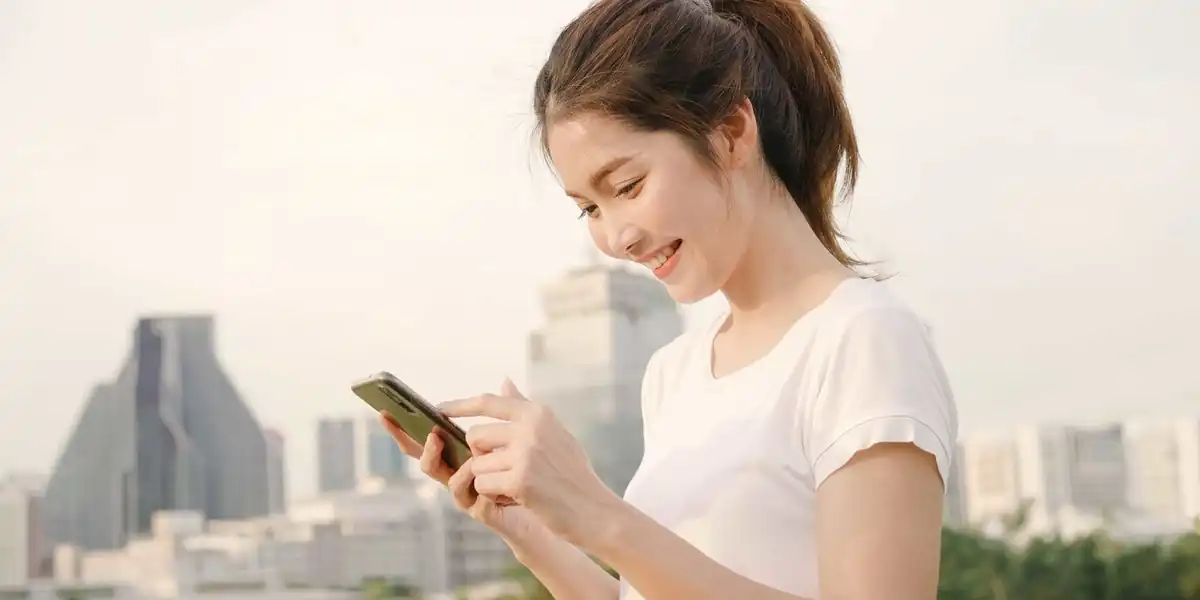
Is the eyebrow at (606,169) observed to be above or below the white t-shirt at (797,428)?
above

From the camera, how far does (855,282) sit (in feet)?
2.71

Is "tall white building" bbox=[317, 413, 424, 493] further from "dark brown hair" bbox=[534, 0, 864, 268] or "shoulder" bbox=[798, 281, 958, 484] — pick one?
"shoulder" bbox=[798, 281, 958, 484]

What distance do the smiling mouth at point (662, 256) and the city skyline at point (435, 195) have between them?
16.5 feet

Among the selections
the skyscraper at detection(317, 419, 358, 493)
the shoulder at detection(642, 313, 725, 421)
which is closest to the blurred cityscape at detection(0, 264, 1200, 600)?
the skyscraper at detection(317, 419, 358, 493)

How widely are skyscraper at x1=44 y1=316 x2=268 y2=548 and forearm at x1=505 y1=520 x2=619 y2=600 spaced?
750 cm

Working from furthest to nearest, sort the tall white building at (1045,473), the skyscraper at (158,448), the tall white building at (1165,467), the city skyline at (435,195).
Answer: the skyscraper at (158,448) → the tall white building at (1045,473) → the tall white building at (1165,467) → the city skyline at (435,195)

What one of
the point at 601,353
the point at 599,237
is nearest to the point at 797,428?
the point at 599,237

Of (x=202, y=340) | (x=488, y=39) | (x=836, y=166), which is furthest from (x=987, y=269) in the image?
(x=836, y=166)

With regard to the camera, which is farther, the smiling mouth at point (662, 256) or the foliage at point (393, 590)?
the foliage at point (393, 590)

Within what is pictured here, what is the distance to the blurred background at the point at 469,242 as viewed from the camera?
611 centimetres

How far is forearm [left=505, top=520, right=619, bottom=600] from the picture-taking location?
0.98m

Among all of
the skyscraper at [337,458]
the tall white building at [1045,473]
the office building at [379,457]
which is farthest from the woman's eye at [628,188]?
the office building at [379,457]

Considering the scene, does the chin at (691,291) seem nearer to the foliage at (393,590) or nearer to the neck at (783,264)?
the neck at (783,264)

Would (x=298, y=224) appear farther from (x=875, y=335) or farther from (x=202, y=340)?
(x=875, y=335)
